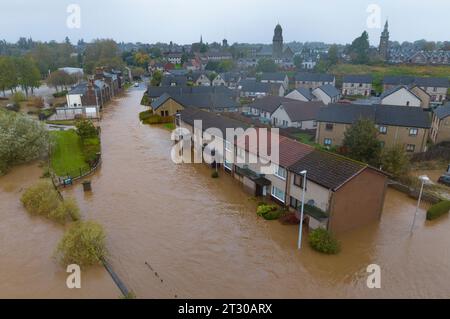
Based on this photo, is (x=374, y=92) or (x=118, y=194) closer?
(x=118, y=194)

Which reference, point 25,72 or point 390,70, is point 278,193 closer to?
point 25,72

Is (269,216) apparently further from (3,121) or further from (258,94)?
(258,94)

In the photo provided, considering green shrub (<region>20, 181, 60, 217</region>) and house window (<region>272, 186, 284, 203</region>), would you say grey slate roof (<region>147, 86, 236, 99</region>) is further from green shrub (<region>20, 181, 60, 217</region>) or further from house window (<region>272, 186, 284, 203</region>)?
house window (<region>272, 186, 284, 203</region>)

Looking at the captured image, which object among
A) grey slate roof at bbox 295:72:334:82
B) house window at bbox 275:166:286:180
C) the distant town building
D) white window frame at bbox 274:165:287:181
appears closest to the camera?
white window frame at bbox 274:165:287:181

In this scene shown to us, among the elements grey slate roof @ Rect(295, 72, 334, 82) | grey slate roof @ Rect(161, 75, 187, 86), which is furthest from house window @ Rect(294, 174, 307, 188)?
grey slate roof @ Rect(295, 72, 334, 82)

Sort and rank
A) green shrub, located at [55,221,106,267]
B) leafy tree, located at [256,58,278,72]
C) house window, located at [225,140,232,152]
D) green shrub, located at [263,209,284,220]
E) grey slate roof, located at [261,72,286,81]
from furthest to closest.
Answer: leafy tree, located at [256,58,278,72], grey slate roof, located at [261,72,286,81], house window, located at [225,140,232,152], green shrub, located at [263,209,284,220], green shrub, located at [55,221,106,267]

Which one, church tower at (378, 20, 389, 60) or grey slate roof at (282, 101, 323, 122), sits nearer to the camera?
grey slate roof at (282, 101, 323, 122)
